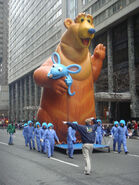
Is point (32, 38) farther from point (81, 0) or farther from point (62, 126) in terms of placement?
point (62, 126)

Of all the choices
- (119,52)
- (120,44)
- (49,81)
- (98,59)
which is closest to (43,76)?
(49,81)

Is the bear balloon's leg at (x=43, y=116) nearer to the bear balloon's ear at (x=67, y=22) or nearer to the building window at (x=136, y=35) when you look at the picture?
the bear balloon's ear at (x=67, y=22)

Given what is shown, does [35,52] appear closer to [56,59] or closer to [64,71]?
[56,59]

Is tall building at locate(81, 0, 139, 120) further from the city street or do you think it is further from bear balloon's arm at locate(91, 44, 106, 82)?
the city street

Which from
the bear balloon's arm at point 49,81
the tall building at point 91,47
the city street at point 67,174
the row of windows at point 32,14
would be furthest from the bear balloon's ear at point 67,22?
the row of windows at point 32,14

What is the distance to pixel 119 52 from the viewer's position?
110 feet

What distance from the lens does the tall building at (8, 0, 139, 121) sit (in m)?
30.2

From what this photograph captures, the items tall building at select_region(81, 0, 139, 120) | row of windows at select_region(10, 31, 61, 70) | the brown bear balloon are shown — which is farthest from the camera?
row of windows at select_region(10, 31, 61, 70)

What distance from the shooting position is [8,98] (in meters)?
88.6

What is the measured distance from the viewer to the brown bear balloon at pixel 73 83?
37.0ft

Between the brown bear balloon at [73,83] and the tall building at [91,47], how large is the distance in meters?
14.0

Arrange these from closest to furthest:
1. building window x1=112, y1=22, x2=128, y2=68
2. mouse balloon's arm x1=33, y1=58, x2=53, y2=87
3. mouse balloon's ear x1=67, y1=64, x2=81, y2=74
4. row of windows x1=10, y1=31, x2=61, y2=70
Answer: mouse balloon's arm x1=33, y1=58, x2=53, y2=87, mouse balloon's ear x1=67, y1=64, x2=81, y2=74, building window x1=112, y1=22, x2=128, y2=68, row of windows x1=10, y1=31, x2=61, y2=70

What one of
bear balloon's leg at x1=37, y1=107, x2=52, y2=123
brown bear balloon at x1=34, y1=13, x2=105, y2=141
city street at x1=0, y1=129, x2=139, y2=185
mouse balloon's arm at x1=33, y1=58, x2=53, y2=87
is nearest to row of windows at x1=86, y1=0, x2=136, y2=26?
brown bear balloon at x1=34, y1=13, x2=105, y2=141

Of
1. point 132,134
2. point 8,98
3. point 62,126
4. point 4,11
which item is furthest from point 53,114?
point 4,11
